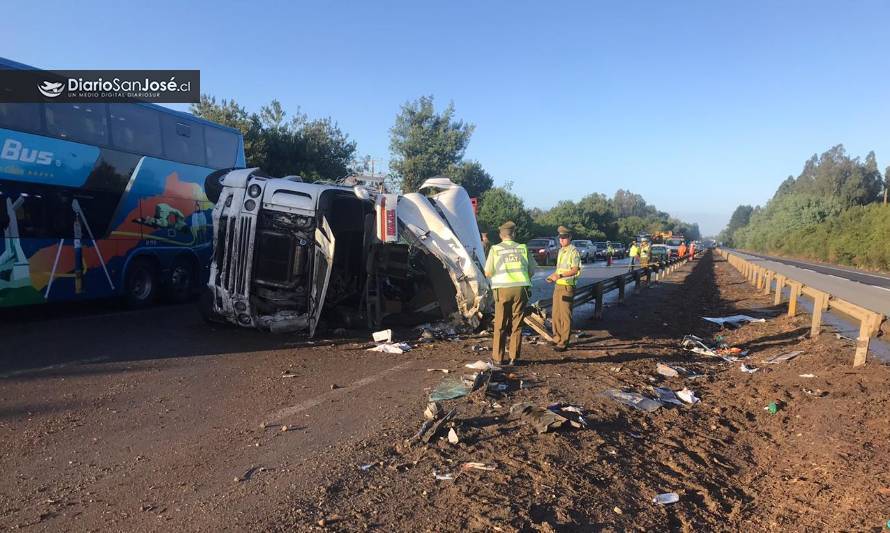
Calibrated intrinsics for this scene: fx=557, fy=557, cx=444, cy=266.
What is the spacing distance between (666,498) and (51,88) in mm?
10424

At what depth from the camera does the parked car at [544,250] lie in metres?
30.6

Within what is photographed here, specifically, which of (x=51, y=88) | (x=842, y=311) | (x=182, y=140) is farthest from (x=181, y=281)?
(x=842, y=311)

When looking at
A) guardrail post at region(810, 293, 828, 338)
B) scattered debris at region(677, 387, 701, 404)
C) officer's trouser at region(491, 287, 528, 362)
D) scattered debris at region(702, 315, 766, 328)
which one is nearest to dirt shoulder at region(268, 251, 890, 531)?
scattered debris at region(677, 387, 701, 404)

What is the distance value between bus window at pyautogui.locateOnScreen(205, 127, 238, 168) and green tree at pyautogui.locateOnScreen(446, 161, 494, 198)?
1160 inches

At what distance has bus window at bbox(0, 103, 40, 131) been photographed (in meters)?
8.27

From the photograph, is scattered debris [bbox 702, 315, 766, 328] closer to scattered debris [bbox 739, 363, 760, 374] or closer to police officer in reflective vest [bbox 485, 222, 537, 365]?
scattered debris [bbox 739, 363, 760, 374]

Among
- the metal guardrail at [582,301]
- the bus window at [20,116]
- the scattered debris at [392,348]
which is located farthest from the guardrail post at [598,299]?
the bus window at [20,116]

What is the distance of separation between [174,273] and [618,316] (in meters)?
9.46

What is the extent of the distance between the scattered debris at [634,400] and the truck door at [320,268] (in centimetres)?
387

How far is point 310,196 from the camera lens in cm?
755

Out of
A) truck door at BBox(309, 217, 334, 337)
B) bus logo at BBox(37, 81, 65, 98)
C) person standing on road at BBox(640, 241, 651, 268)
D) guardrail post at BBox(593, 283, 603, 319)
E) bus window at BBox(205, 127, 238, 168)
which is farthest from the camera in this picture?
person standing on road at BBox(640, 241, 651, 268)

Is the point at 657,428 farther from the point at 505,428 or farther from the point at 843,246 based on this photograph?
the point at 843,246

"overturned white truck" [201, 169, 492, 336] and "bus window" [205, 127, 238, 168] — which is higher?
"bus window" [205, 127, 238, 168]

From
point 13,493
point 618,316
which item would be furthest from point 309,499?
point 618,316
